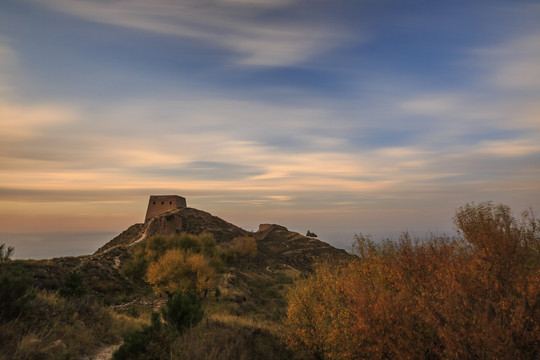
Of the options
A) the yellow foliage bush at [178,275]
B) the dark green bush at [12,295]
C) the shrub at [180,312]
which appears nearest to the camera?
the dark green bush at [12,295]

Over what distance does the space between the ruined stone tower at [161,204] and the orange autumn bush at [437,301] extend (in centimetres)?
9215

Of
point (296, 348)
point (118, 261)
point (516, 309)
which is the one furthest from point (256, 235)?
point (516, 309)

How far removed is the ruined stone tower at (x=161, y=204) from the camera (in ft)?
353

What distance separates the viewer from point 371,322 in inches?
664

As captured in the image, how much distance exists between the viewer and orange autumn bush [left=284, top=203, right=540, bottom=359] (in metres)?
14.3

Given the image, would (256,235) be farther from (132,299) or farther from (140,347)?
(140,347)

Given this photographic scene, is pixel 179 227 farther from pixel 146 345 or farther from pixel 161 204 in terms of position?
pixel 146 345

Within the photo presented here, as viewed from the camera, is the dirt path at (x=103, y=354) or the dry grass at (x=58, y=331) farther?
the dirt path at (x=103, y=354)

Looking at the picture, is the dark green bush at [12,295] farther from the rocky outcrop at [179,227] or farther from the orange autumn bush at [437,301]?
the rocky outcrop at [179,227]

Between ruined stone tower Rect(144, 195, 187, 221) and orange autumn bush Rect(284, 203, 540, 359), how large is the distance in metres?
92.2

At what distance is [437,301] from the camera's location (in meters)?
17.4

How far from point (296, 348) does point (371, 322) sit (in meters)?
7.24

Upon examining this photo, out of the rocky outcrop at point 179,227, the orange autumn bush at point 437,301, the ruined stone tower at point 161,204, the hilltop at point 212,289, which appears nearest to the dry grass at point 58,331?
the hilltop at point 212,289

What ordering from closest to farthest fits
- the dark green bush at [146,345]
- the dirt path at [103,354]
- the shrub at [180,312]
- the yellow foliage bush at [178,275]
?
the dark green bush at [146,345] < the dirt path at [103,354] < the shrub at [180,312] < the yellow foliage bush at [178,275]
